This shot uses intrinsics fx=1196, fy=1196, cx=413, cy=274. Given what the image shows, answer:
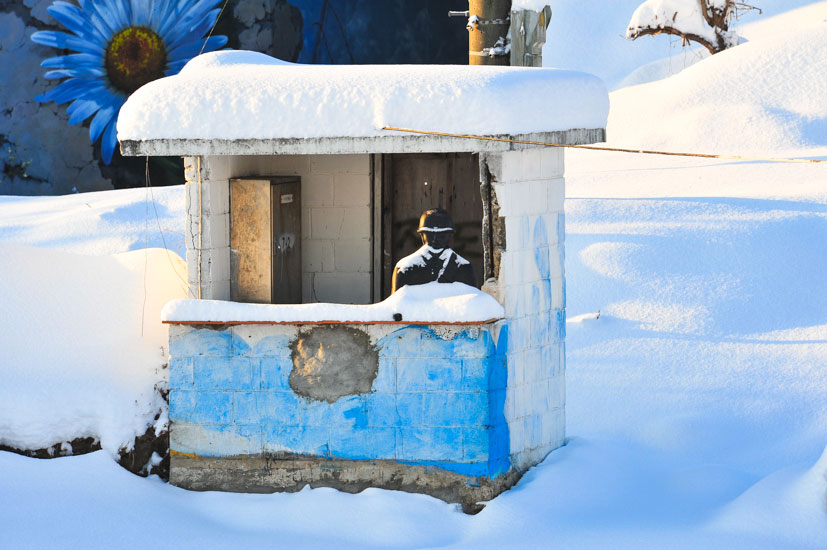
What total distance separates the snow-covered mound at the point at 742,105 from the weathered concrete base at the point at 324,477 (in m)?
11.4

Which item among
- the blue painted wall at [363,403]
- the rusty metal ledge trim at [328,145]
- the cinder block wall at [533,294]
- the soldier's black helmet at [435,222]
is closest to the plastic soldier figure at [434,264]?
the soldier's black helmet at [435,222]

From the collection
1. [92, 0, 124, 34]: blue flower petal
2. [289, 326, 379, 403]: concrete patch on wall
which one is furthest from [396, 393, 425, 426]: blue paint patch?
[92, 0, 124, 34]: blue flower petal

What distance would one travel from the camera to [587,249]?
44.7 ft

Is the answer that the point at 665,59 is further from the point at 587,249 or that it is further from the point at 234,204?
the point at 234,204

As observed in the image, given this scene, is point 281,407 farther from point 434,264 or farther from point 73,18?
point 73,18

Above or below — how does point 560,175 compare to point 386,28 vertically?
below

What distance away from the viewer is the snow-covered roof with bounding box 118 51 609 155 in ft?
25.0

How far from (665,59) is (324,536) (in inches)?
1317

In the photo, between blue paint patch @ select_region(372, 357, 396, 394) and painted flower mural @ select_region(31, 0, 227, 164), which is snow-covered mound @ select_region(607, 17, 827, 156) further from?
blue paint patch @ select_region(372, 357, 396, 394)

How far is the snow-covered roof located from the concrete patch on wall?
1.23 m

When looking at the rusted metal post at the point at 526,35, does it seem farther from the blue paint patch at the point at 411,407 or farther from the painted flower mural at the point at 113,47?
the painted flower mural at the point at 113,47

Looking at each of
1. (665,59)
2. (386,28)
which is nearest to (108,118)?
(386,28)

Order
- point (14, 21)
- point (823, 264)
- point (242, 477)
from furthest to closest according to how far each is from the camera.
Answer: point (14, 21)
point (823, 264)
point (242, 477)

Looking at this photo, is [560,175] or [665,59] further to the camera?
[665,59]
